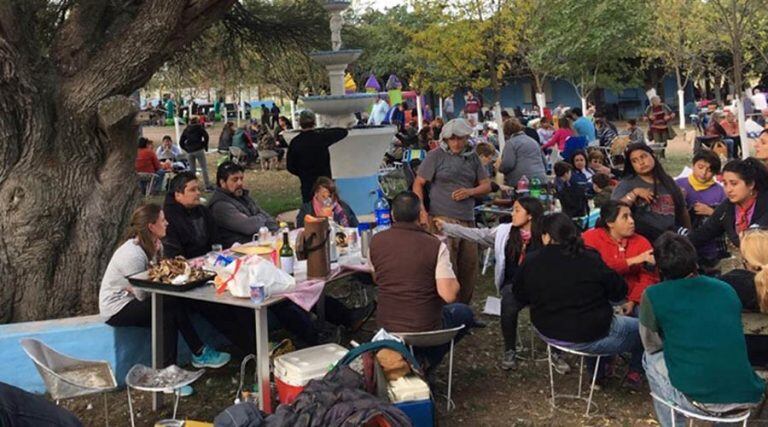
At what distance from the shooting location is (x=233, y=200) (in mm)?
5715

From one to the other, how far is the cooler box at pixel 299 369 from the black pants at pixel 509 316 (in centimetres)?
131

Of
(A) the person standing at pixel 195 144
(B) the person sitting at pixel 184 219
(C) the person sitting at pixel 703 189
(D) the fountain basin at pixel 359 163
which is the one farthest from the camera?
(A) the person standing at pixel 195 144

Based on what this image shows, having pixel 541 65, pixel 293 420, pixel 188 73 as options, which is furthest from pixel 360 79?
pixel 293 420

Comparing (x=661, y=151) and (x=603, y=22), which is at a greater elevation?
(x=603, y=22)

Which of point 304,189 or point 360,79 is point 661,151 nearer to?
point 304,189

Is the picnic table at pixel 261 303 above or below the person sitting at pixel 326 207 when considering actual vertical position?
below

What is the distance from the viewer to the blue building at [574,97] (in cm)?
3225

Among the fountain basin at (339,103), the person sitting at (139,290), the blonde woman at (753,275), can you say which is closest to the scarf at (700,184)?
the blonde woman at (753,275)

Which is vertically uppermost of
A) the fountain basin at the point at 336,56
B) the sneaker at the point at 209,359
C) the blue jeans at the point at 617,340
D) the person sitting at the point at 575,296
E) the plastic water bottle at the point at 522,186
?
the fountain basin at the point at 336,56

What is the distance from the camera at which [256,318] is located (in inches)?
153

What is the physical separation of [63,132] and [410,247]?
333 centimetres

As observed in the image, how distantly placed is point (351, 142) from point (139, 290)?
17.4 feet

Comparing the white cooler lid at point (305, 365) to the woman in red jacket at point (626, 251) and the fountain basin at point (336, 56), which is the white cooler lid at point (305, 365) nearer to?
the woman in red jacket at point (626, 251)

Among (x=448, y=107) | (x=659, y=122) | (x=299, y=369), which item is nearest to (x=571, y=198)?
(x=299, y=369)
